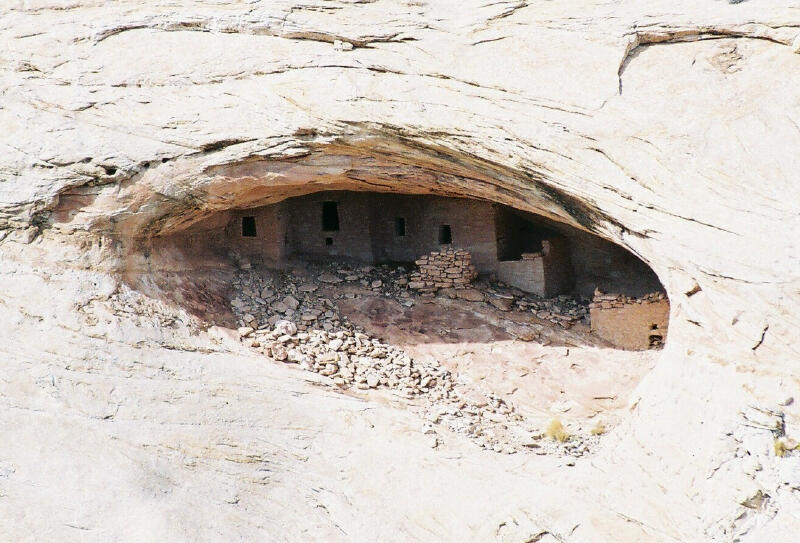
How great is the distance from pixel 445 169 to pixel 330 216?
136 inches

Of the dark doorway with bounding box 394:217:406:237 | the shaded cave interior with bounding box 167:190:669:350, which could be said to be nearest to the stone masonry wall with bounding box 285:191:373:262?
the shaded cave interior with bounding box 167:190:669:350

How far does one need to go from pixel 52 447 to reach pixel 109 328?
1473mm

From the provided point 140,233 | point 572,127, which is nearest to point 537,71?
point 572,127

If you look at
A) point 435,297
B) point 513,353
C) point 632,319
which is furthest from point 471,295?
point 632,319

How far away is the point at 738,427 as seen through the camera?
23.0 feet

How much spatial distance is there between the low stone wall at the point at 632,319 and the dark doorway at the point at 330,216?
13.1 ft

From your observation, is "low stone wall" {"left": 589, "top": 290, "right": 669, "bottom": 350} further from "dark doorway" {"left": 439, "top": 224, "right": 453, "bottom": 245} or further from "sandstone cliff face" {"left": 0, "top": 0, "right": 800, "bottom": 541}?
"dark doorway" {"left": 439, "top": 224, "right": 453, "bottom": 245}

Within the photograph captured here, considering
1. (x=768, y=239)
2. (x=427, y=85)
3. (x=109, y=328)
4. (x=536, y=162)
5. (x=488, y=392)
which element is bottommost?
(x=488, y=392)

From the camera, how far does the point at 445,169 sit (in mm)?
9234

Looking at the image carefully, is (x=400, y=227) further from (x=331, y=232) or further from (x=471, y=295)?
(x=471, y=295)

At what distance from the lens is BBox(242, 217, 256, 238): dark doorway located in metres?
11.5

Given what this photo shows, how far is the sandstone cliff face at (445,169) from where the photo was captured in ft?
23.5

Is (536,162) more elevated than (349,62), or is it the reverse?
(349,62)

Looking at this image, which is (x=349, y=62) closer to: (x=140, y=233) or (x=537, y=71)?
(x=537, y=71)
